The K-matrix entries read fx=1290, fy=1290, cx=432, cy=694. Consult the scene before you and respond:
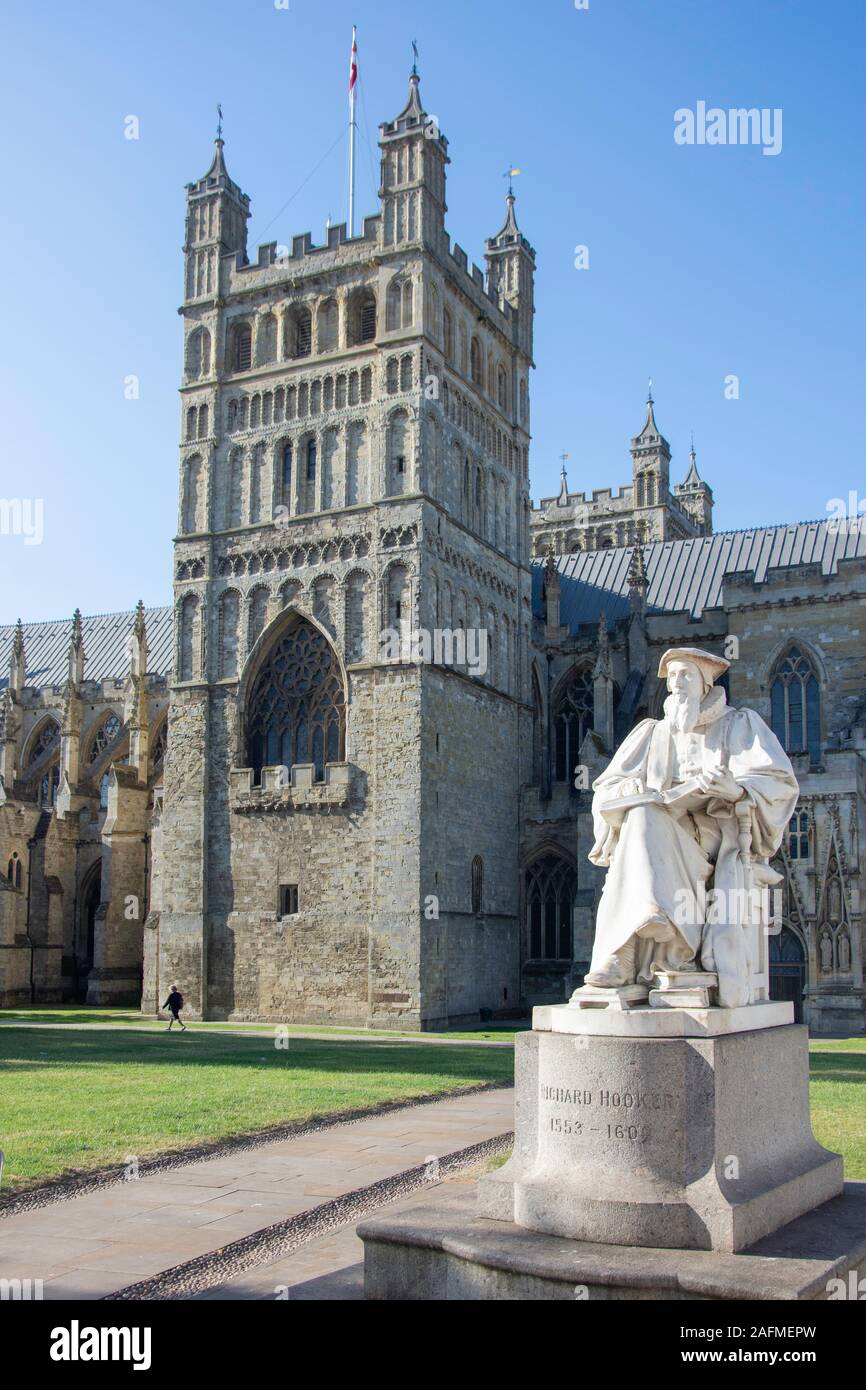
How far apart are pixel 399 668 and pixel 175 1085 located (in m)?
17.1

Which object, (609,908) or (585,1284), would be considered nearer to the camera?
(585,1284)

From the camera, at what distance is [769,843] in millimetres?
7453

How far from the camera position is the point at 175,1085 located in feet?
52.9

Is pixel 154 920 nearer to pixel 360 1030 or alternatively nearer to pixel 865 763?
pixel 360 1030

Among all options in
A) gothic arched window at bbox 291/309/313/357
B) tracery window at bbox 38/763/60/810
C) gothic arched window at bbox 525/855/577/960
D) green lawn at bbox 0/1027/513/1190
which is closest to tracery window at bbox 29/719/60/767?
tracery window at bbox 38/763/60/810

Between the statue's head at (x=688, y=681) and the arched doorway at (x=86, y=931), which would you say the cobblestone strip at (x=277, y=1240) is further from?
the arched doorway at (x=86, y=931)

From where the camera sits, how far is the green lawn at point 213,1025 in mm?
29109

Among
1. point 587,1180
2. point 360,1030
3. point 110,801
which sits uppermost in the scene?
point 110,801

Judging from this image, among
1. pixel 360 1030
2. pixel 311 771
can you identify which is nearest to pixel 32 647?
pixel 311 771

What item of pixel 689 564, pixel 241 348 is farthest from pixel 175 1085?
pixel 689 564

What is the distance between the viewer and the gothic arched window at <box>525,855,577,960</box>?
36312 millimetres

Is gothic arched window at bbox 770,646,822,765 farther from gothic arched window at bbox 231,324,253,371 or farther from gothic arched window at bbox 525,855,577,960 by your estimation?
gothic arched window at bbox 231,324,253,371

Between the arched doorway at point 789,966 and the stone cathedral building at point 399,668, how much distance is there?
73mm

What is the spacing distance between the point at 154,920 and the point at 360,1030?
27.1 ft
